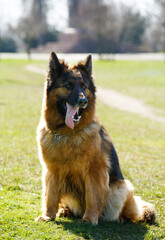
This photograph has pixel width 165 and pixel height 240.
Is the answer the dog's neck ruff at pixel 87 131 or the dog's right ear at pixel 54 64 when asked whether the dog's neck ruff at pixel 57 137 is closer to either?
the dog's neck ruff at pixel 87 131

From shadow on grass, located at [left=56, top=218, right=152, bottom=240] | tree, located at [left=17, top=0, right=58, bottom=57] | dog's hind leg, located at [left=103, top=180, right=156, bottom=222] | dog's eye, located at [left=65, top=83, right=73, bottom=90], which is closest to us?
shadow on grass, located at [left=56, top=218, right=152, bottom=240]

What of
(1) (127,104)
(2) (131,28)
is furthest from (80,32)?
(1) (127,104)

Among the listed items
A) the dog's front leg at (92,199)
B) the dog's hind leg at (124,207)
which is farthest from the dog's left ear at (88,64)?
the dog's hind leg at (124,207)

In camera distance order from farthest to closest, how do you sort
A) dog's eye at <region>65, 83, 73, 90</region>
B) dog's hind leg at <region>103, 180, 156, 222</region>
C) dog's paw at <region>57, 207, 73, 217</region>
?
dog's paw at <region>57, 207, 73, 217</region> < dog's hind leg at <region>103, 180, 156, 222</region> < dog's eye at <region>65, 83, 73, 90</region>

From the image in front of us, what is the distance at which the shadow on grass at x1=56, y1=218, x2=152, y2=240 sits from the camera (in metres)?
4.77

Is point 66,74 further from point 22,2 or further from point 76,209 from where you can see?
point 22,2

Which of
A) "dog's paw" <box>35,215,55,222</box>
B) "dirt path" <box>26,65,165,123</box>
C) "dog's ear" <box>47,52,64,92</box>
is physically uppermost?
"dog's ear" <box>47,52,64,92</box>

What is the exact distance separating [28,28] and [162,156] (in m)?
65.7

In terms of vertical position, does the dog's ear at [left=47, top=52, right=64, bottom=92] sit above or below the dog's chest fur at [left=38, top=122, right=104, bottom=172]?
above

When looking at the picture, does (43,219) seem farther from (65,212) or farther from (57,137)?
(57,137)

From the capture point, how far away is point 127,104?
23.5 m

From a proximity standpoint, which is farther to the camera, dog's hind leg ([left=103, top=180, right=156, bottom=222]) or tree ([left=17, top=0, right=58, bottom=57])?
tree ([left=17, top=0, right=58, bottom=57])

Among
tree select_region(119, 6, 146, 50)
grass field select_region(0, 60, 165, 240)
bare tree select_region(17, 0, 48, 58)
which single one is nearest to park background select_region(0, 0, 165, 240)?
grass field select_region(0, 60, 165, 240)

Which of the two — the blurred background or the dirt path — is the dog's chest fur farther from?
the blurred background
